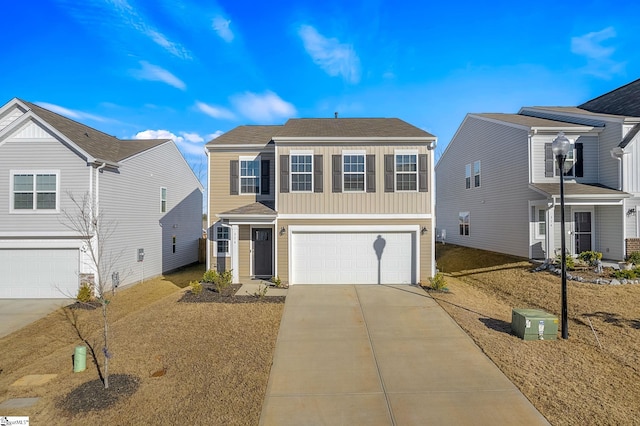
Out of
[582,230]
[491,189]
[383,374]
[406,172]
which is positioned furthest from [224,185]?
[582,230]

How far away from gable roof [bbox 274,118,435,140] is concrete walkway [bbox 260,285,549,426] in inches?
262

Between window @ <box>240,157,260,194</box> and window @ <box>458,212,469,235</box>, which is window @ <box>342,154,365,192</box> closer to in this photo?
window @ <box>240,157,260,194</box>

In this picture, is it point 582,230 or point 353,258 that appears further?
point 582,230

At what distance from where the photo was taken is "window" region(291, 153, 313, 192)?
12.2 meters

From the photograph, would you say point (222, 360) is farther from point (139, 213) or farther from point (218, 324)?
point (139, 213)

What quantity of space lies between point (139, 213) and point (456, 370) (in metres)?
14.9

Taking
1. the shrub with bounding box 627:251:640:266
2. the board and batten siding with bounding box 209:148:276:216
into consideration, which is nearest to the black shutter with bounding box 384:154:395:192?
the board and batten siding with bounding box 209:148:276:216

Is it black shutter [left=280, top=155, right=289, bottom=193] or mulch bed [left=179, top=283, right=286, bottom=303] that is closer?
mulch bed [left=179, top=283, right=286, bottom=303]

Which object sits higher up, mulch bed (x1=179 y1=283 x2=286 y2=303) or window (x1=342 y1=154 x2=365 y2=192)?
window (x1=342 y1=154 x2=365 y2=192)

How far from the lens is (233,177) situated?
13367 millimetres

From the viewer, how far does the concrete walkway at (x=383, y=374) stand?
4.68 meters

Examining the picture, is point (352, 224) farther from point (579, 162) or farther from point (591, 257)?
point (579, 162)

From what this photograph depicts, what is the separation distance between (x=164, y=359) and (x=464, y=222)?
19030mm

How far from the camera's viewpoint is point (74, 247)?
38.8ft
